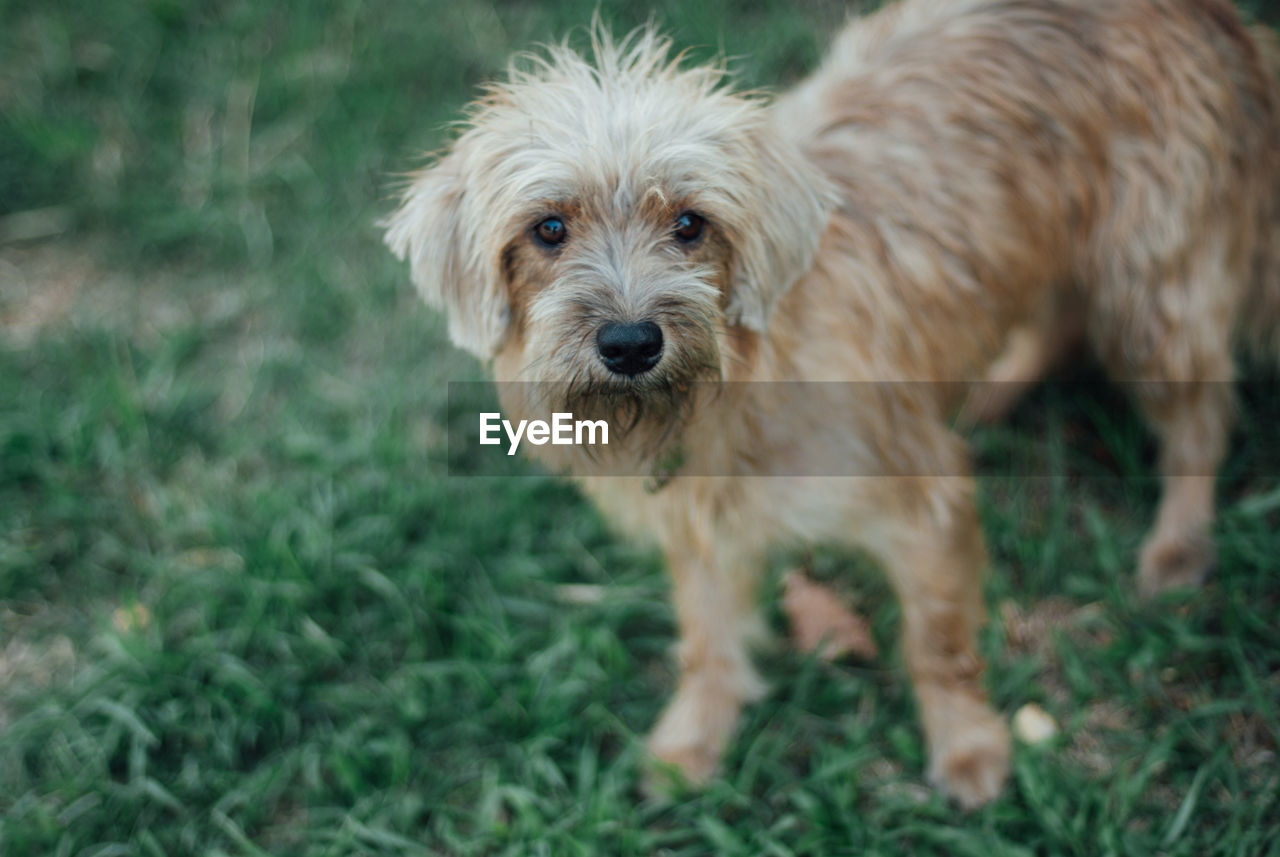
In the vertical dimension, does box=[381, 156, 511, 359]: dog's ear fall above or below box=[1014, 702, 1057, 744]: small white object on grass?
above

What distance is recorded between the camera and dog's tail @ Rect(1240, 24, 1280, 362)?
122 inches

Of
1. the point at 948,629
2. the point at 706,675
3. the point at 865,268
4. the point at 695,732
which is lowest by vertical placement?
the point at 695,732

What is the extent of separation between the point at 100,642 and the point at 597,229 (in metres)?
2.34

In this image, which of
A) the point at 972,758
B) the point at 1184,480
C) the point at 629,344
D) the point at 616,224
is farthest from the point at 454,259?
the point at 1184,480

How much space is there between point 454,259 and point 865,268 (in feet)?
3.43

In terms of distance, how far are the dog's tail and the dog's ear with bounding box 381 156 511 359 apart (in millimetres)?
2330

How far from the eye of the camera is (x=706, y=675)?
318cm

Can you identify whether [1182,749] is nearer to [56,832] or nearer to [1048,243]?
[1048,243]

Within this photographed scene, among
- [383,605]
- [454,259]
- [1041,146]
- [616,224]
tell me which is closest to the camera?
[616,224]

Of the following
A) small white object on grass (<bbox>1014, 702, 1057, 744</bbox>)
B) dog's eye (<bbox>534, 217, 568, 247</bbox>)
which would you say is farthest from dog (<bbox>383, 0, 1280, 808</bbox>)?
small white object on grass (<bbox>1014, 702, 1057, 744</bbox>)

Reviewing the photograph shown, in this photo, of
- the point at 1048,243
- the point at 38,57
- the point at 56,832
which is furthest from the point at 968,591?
the point at 38,57

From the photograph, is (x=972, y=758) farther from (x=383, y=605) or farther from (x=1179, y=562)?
(x=383, y=605)

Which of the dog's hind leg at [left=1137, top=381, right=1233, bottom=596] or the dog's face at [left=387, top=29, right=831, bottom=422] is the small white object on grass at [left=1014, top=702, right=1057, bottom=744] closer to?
the dog's hind leg at [left=1137, top=381, right=1233, bottom=596]

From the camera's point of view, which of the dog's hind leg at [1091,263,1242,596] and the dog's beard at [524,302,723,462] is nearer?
the dog's beard at [524,302,723,462]
